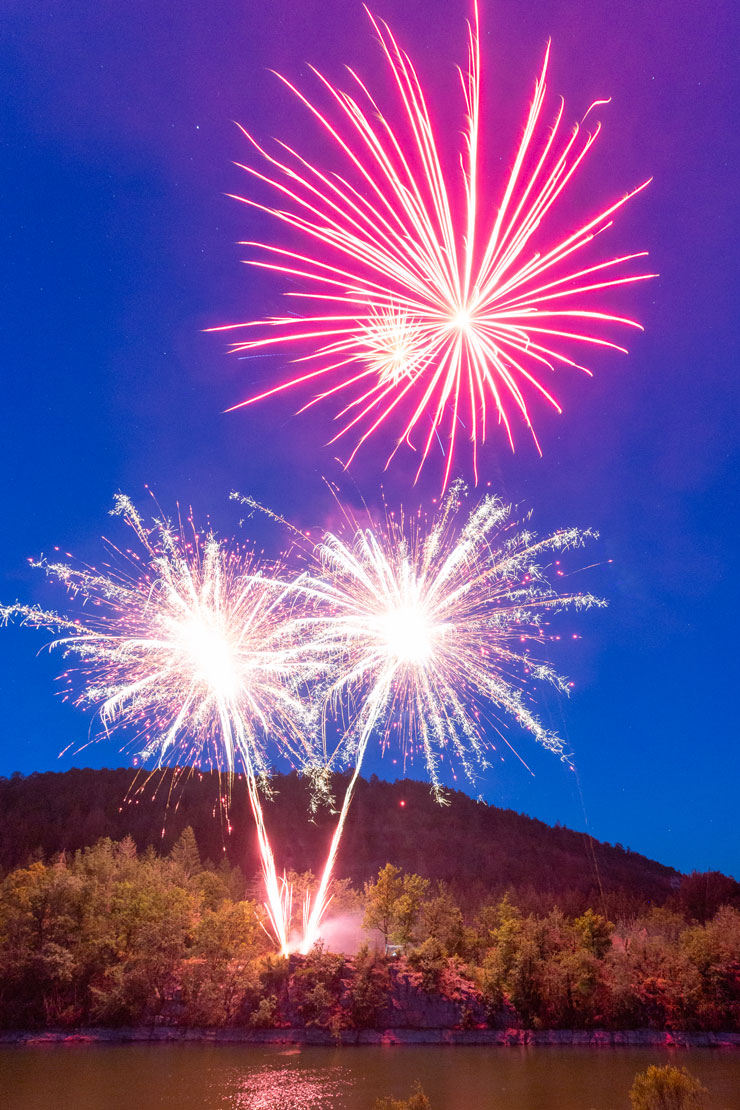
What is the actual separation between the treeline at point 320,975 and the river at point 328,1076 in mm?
2686

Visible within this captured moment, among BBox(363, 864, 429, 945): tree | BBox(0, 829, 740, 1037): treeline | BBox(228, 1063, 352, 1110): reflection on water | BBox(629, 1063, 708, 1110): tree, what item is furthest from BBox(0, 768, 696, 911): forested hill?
BBox(629, 1063, 708, 1110): tree

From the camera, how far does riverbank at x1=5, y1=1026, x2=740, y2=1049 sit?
42219 mm

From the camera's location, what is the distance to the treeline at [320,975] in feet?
143

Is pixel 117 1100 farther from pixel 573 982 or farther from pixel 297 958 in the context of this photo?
pixel 573 982

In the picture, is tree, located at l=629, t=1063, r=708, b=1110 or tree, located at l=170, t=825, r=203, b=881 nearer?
tree, located at l=629, t=1063, r=708, b=1110

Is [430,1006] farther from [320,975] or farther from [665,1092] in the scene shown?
[665,1092]

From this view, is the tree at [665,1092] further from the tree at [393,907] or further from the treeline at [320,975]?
the tree at [393,907]

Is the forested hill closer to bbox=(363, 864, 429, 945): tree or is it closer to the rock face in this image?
bbox=(363, 864, 429, 945): tree

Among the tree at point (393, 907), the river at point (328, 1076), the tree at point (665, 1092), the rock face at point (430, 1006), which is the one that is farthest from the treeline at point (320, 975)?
the tree at point (665, 1092)

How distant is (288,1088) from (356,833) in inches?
3949

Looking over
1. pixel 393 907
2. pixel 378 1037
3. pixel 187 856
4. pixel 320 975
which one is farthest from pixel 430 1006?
pixel 187 856

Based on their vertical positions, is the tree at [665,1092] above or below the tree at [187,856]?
below

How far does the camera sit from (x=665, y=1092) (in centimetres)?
1266

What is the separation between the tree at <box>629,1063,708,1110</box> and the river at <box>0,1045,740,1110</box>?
14319mm
